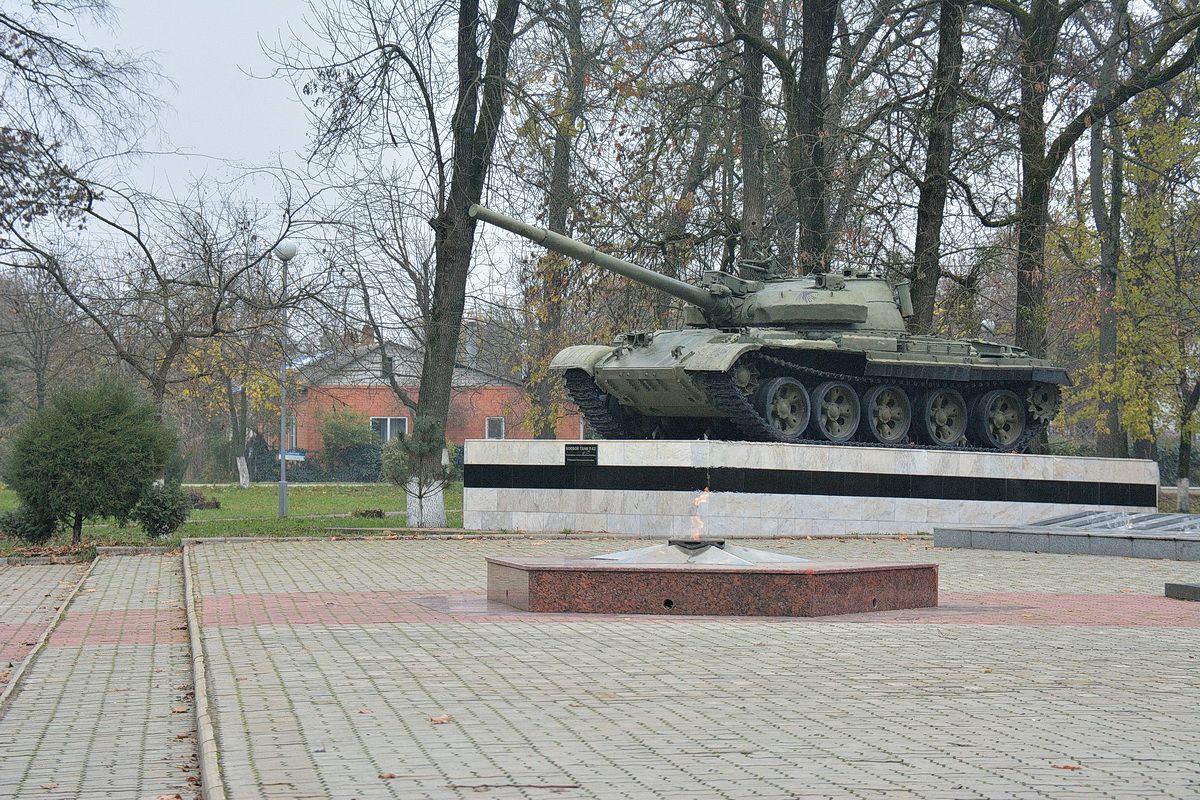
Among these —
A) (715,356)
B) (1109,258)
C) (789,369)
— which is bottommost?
(789,369)

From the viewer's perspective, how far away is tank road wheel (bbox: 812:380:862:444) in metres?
22.6

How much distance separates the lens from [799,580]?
35.4 ft

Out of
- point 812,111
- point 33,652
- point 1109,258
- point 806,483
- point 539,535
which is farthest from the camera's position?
point 1109,258

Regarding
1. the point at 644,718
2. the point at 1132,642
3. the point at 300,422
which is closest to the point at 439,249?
the point at 1132,642

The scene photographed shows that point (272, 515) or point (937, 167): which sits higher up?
point (937, 167)

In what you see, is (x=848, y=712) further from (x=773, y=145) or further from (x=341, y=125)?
(x=773, y=145)

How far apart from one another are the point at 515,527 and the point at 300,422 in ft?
133

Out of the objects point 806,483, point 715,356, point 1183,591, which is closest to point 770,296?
point 715,356

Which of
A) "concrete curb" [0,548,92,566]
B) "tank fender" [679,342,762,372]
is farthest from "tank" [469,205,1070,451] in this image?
"concrete curb" [0,548,92,566]

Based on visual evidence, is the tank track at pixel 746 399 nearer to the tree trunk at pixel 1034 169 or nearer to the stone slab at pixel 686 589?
the tree trunk at pixel 1034 169

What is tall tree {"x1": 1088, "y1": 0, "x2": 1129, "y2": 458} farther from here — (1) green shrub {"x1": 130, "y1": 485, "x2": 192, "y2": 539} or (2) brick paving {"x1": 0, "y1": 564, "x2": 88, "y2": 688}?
(2) brick paving {"x1": 0, "y1": 564, "x2": 88, "y2": 688}

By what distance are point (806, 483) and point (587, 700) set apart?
14889 mm

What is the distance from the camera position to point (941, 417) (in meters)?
24.5

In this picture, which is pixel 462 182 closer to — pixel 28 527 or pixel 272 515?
pixel 28 527
